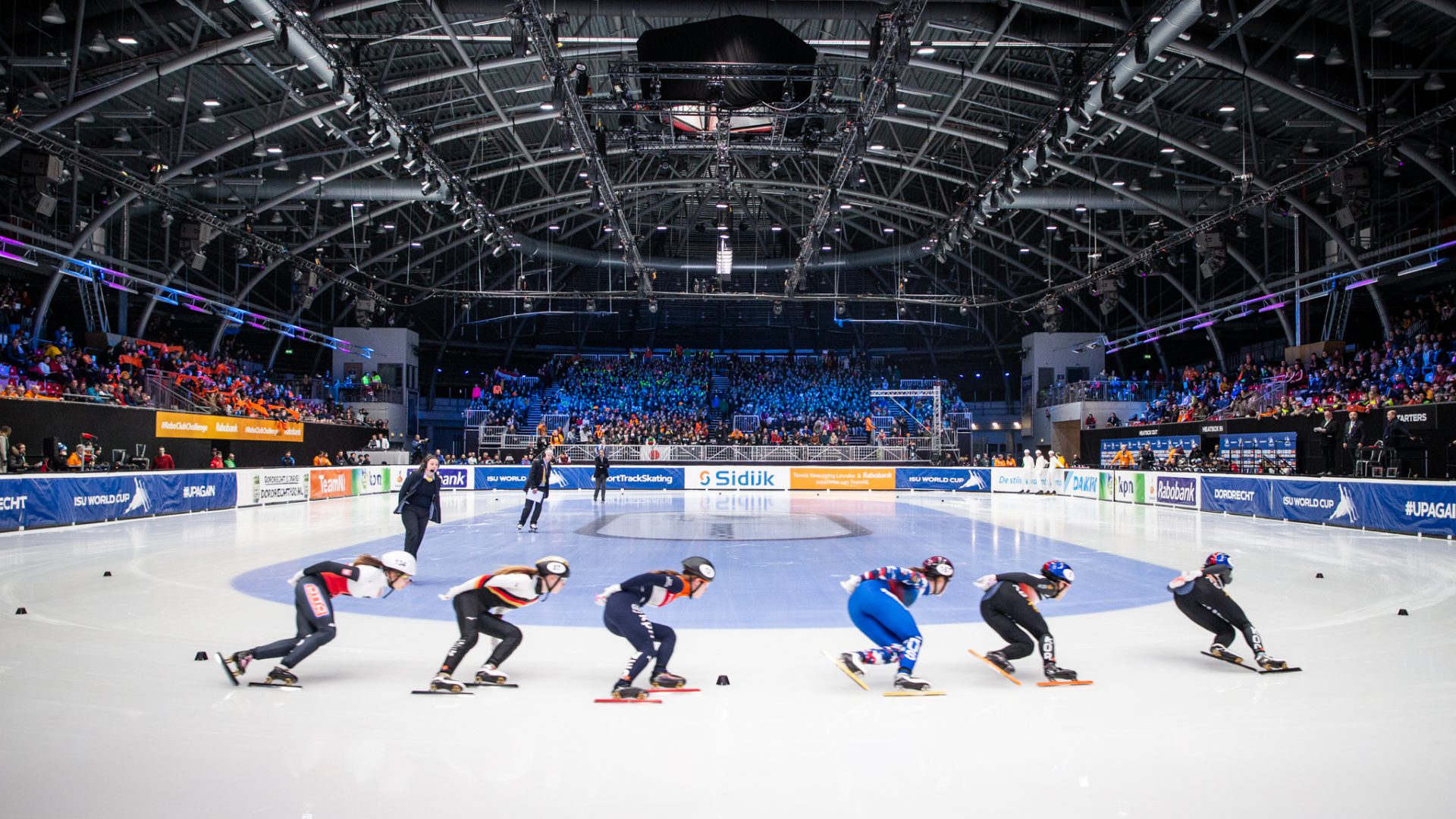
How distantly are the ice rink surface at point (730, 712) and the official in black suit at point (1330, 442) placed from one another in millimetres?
14610

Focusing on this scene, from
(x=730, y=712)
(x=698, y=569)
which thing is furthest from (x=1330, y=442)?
(x=730, y=712)

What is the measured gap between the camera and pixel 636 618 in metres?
6.28

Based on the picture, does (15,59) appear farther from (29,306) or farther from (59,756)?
(59,756)

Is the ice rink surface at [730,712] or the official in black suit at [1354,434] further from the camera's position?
the official in black suit at [1354,434]

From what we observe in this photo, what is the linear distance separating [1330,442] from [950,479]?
15.6m

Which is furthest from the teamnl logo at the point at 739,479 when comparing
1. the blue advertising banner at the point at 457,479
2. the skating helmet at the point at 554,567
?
the skating helmet at the point at 554,567

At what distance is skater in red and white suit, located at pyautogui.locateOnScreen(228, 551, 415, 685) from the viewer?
620 centimetres

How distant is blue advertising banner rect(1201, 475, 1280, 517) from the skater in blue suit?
67.5 feet

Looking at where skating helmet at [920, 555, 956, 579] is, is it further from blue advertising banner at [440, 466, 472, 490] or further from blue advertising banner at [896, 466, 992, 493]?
blue advertising banner at [440, 466, 472, 490]

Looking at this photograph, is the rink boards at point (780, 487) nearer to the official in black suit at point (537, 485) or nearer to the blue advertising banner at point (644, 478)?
the blue advertising banner at point (644, 478)

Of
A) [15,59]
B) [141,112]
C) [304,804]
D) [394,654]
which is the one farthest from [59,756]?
[141,112]

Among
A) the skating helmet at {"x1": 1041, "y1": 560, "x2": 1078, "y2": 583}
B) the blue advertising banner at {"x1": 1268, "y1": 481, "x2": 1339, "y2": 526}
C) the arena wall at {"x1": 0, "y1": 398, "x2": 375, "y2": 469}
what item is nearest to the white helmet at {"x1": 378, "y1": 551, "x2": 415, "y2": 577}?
the skating helmet at {"x1": 1041, "y1": 560, "x2": 1078, "y2": 583}

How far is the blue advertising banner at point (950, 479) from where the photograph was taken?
129 feet

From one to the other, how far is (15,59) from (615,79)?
13.5 metres
